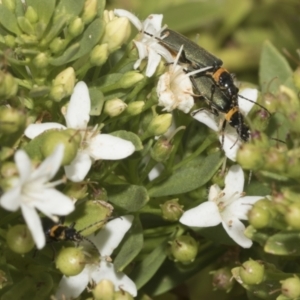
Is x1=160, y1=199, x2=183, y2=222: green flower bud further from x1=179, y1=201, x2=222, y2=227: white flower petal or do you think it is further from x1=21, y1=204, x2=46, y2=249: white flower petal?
x1=21, y1=204, x2=46, y2=249: white flower petal

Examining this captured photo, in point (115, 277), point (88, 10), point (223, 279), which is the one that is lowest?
point (223, 279)

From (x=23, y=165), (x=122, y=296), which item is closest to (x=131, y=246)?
(x=122, y=296)

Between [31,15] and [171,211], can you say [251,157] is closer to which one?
[171,211]

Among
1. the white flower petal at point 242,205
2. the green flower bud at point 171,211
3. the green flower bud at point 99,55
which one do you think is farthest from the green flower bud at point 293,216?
the green flower bud at point 99,55

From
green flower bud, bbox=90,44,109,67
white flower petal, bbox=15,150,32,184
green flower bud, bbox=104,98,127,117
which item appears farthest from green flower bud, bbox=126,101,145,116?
white flower petal, bbox=15,150,32,184

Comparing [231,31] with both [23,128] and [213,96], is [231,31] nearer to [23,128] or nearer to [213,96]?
[213,96]

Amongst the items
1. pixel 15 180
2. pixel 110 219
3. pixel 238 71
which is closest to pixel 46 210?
pixel 15 180
